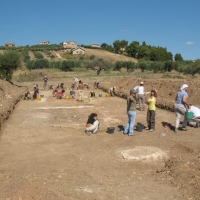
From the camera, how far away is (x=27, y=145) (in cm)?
817

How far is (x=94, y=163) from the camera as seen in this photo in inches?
266

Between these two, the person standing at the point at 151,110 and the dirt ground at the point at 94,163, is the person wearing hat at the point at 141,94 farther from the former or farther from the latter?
the person standing at the point at 151,110

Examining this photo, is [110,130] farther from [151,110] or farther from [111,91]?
[111,91]

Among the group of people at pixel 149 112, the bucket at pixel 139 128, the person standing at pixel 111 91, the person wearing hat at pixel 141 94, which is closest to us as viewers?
the group of people at pixel 149 112

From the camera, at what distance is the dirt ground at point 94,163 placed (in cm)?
516

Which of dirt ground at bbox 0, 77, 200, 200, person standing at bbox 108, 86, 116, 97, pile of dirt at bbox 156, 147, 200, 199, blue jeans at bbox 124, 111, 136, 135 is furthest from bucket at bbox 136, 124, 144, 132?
person standing at bbox 108, 86, 116, 97

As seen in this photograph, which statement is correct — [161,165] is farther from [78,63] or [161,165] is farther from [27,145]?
[78,63]

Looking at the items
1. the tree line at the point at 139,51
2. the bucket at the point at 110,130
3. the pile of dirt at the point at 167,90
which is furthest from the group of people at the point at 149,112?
the tree line at the point at 139,51

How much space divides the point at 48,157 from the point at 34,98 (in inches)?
515

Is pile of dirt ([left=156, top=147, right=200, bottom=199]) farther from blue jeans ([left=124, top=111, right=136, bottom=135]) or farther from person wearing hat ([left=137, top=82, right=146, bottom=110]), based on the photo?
person wearing hat ([left=137, top=82, right=146, bottom=110])

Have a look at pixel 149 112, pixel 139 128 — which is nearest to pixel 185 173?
pixel 139 128

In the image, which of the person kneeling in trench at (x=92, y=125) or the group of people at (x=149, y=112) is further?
the person kneeling in trench at (x=92, y=125)

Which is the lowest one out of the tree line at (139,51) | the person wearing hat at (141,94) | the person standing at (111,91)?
the person standing at (111,91)

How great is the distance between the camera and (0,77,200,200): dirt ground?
5.16 meters
